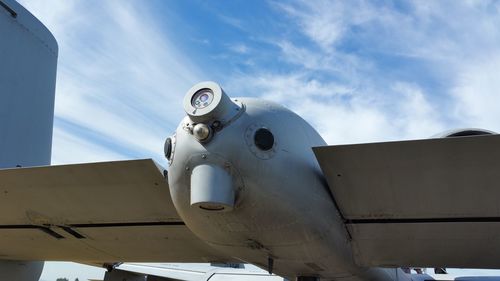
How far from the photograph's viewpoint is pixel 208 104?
4.18 metres

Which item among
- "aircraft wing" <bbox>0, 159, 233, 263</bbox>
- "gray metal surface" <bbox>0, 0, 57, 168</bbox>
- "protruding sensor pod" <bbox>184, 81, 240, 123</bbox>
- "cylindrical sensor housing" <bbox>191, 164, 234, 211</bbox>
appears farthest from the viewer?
"gray metal surface" <bbox>0, 0, 57, 168</bbox>

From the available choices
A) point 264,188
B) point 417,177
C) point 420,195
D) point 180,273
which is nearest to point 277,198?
point 264,188

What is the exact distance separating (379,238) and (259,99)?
7.61 ft

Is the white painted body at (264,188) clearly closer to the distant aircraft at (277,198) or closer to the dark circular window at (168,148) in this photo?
the distant aircraft at (277,198)

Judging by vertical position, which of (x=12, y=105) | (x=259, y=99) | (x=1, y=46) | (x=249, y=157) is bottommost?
(x=249, y=157)

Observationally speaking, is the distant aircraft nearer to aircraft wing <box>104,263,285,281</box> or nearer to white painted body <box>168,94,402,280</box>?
white painted body <box>168,94,402,280</box>

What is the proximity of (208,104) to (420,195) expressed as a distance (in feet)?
7.70

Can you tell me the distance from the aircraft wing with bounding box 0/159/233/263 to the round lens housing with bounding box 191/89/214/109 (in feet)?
4.30

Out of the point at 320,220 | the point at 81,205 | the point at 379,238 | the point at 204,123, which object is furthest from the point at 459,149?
the point at 81,205

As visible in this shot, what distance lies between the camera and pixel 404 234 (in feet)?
17.5

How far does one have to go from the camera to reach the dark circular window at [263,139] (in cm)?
425

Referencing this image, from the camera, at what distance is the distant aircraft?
4.17 meters

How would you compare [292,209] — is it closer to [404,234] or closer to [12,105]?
[404,234]

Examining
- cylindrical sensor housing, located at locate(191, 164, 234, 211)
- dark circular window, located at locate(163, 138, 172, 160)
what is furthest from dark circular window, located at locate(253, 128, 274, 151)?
dark circular window, located at locate(163, 138, 172, 160)
